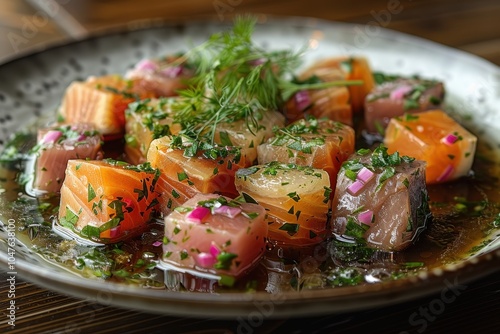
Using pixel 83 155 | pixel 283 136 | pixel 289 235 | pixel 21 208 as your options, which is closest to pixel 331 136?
pixel 283 136

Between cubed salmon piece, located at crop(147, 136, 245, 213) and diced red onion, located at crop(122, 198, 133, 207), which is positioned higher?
cubed salmon piece, located at crop(147, 136, 245, 213)

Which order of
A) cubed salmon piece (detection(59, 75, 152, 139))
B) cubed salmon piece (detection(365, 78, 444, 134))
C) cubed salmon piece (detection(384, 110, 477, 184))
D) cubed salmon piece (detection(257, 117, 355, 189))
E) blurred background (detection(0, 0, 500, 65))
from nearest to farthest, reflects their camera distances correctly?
cubed salmon piece (detection(257, 117, 355, 189)), cubed salmon piece (detection(384, 110, 477, 184)), cubed salmon piece (detection(59, 75, 152, 139)), cubed salmon piece (detection(365, 78, 444, 134)), blurred background (detection(0, 0, 500, 65))

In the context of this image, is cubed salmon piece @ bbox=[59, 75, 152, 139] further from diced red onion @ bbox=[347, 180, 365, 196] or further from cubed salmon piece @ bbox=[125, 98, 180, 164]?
diced red onion @ bbox=[347, 180, 365, 196]

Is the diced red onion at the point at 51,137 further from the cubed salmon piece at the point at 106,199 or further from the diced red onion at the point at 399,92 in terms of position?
the diced red onion at the point at 399,92

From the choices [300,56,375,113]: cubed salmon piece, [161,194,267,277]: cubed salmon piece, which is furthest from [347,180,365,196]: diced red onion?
[300,56,375,113]: cubed salmon piece

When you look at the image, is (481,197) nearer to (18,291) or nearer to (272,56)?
(272,56)

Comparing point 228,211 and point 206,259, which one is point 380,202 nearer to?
point 228,211
